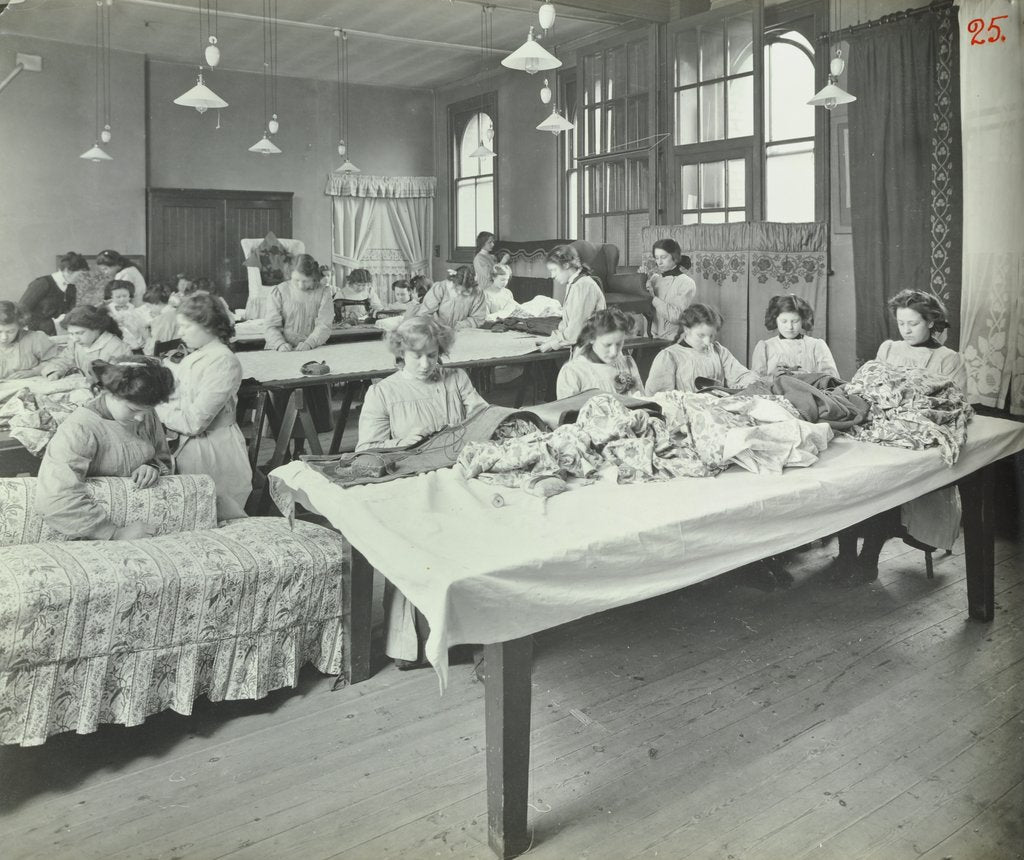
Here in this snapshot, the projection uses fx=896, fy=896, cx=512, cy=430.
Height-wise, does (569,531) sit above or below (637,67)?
below

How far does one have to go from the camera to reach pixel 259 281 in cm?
416

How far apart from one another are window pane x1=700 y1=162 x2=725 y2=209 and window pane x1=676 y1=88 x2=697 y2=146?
25 cm

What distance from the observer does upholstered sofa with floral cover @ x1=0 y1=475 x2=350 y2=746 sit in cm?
234

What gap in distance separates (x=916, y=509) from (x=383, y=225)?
276 cm

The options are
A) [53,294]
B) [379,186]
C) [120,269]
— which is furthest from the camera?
[379,186]

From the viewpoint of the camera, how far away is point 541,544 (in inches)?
83.6

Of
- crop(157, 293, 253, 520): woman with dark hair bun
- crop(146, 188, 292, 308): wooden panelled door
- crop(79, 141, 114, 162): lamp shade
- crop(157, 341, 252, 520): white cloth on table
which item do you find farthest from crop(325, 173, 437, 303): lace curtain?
crop(79, 141, 114, 162): lamp shade

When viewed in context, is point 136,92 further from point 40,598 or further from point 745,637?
point 745,637

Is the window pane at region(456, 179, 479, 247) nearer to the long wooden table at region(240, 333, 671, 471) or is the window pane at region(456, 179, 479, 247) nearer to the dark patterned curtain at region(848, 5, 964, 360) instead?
the long wooden table at region(240, 333, 671, 471)

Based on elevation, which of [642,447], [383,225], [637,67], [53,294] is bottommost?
[642,447]

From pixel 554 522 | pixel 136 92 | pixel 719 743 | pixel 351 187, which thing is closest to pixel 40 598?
pixel 554 522

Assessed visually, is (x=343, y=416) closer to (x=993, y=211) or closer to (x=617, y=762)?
(x=617, y=762)

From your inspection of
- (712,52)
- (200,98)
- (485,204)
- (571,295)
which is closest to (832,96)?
(712,52)

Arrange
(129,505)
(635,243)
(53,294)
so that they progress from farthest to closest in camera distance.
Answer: (635,243) < (53,294) < (129,505)
